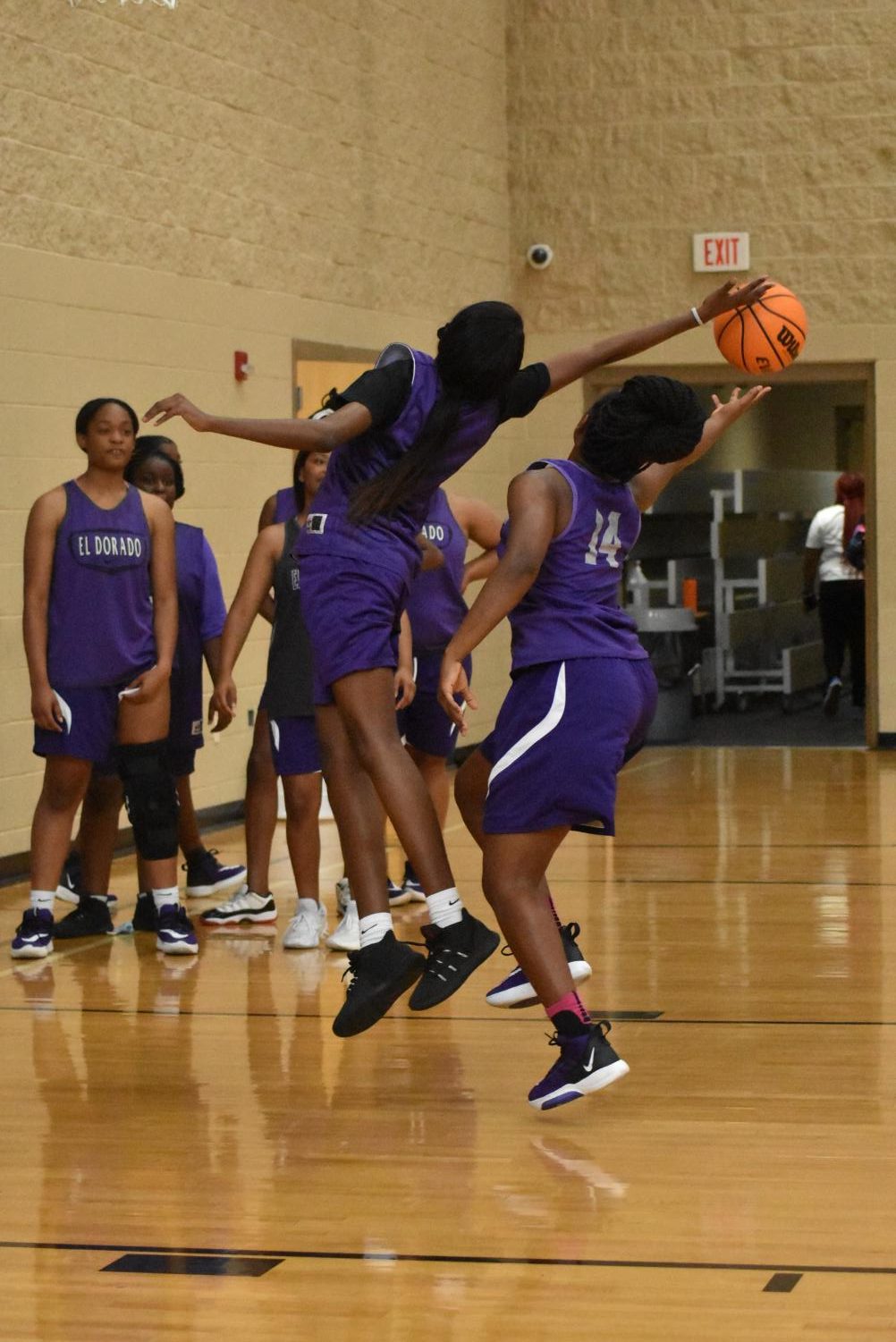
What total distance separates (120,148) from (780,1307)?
6.09 meters

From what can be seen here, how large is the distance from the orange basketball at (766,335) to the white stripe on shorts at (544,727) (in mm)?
1871

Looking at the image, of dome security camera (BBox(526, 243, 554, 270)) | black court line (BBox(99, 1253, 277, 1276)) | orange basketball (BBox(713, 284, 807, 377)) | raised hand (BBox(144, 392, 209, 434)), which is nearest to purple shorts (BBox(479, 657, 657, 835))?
raised hand (BBox(144, 392, 209, 434))

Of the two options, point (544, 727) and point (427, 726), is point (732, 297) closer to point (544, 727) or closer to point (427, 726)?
point (544, 727)

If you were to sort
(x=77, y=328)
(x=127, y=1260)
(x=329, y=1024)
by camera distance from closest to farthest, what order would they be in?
1. (x=127, y=1260)
2. (x=329, y=1024)
3. (x=77, y=328)

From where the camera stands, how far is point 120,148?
7.84 m

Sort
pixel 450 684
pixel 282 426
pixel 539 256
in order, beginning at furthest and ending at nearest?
1. pixel 539 256
2. pixel 450 684
3. pixel 282 426

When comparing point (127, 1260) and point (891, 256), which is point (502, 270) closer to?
point (891, 256)

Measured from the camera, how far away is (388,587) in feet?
13.6

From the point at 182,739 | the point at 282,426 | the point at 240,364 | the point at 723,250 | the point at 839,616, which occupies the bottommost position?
the point at 182,739

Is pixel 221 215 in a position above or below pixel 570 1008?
above

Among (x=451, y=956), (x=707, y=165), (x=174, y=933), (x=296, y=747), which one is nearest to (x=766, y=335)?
(x=296, y=747)

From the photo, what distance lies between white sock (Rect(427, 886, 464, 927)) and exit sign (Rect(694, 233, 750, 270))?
7.61 m

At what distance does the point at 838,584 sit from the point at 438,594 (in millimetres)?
7577

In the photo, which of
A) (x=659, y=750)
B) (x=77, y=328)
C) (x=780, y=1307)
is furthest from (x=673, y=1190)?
(x=659, y=750)
